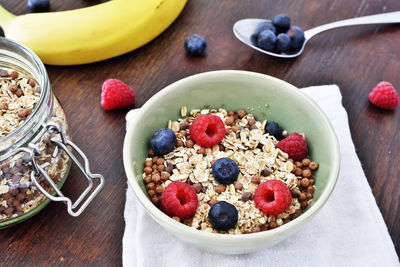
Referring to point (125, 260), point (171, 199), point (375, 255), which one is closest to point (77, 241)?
point (125, 260)

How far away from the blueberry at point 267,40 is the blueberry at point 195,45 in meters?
0.13

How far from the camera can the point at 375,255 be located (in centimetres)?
Result: 72

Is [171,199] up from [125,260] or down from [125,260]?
up

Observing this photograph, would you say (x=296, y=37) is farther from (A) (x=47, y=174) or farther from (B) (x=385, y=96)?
(A) (x=47, y=174)

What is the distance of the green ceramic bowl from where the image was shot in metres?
0.63

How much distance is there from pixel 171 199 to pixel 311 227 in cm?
25

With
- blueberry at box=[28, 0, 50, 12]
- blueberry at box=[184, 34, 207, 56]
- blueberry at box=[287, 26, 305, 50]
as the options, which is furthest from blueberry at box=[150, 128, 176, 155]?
blueberry at box=[28, 0, 50, 12]

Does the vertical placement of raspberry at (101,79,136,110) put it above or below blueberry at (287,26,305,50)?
below

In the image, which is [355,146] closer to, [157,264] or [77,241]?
[157,264]

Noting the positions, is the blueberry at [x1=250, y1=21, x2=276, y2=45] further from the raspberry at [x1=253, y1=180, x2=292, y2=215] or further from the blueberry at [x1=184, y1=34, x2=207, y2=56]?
the raspberry at [x1=253, y1=180, x2=292, y2=215]

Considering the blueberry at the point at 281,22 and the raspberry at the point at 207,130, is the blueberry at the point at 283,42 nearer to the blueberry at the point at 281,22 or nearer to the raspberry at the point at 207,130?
the blueberry at the point at 281,22

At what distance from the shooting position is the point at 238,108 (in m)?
0.86

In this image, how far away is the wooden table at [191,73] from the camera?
2.50 ft

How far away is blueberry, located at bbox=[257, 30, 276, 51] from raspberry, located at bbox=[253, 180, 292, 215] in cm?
40
